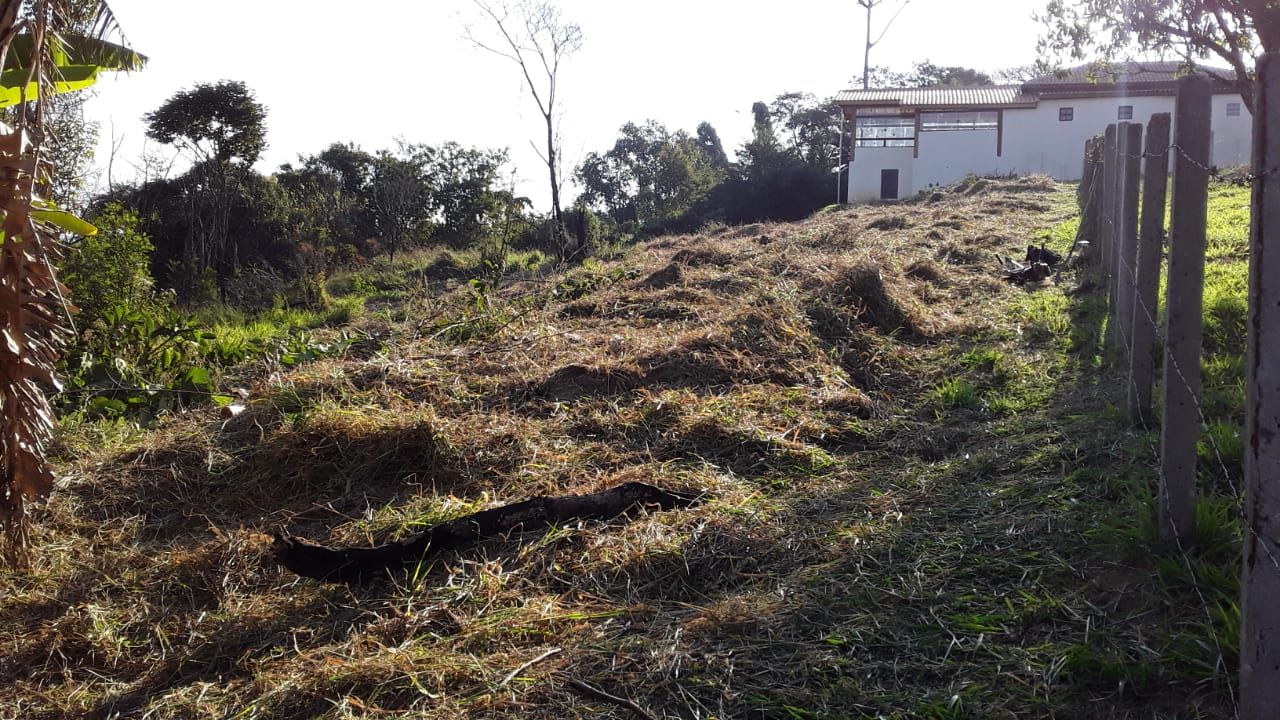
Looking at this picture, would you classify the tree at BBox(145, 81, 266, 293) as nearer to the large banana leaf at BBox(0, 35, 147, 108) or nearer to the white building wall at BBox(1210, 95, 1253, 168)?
the large banana leaf at BBox(0, 35, 147, 108)

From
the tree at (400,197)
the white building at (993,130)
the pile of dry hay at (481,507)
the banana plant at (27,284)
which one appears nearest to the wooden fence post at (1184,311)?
the pile of dry hay at (481,507)

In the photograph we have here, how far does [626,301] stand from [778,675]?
5497mm

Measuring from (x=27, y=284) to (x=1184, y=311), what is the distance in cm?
329

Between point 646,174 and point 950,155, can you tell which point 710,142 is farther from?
point 950,155

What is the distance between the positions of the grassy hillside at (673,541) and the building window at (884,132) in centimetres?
2418

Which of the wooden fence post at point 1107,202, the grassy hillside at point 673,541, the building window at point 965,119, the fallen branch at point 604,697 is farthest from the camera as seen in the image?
the building window at point 965,119

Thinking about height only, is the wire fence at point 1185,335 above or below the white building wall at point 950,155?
below

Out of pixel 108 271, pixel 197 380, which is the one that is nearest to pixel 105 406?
pixel 197 380

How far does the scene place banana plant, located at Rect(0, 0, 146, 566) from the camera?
258 centimetres

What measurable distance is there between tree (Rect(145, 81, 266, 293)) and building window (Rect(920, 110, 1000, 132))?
19.4 metres

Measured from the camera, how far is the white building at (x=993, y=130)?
28.5m

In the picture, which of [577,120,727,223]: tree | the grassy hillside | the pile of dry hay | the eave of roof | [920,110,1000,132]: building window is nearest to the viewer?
the grassy hillside

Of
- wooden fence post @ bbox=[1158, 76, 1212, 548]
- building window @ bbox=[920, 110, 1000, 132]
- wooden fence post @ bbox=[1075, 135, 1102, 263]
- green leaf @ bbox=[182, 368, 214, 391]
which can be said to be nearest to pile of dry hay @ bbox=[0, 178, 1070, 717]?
green leaf @ bbox=[182, 368, 214, 391]

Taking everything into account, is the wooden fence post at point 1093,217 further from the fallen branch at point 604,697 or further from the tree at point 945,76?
the tree at point 945,76
